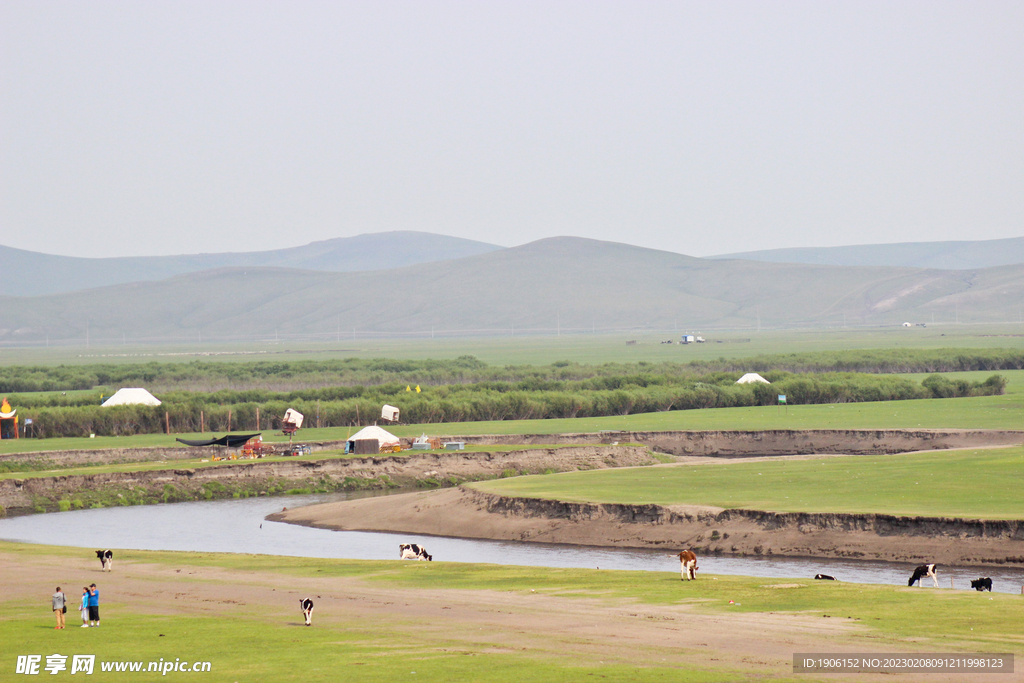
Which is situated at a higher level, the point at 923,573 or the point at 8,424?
the point at 8,424

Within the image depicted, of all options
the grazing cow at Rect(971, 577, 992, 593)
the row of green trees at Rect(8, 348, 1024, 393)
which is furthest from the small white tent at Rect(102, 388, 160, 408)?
the grazing cow at Rect(971, 577, 992, 593)

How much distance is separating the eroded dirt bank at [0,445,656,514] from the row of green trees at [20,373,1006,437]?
17374 mm

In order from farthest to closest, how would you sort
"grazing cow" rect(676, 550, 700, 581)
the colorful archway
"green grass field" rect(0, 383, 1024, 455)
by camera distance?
1. the colorful archway
2. "green grass field" rect(0, 383, 1024, 455)
3. "grazing cow" rect(676, 550, 700, 581)

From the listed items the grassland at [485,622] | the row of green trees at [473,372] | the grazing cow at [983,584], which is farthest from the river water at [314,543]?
the row of green trees at [473,372]

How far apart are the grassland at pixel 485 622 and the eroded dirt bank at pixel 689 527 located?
6453 millimetres

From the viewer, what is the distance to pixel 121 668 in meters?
17.1

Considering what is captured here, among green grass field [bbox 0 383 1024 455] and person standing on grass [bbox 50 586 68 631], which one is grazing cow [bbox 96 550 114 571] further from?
green grass field [bbox 0 383 1024 455]

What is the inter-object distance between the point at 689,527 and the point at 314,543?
1110 cm

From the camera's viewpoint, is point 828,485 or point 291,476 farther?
point 291,476

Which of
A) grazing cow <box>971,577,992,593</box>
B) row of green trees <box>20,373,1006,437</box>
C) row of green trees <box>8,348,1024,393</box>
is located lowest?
grazing cow <box>971,577,992,593</box>

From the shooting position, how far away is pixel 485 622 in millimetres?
21000

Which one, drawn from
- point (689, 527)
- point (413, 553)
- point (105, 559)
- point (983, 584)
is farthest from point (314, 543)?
point (983, 584)

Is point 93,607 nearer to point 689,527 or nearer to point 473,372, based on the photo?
point 689,527

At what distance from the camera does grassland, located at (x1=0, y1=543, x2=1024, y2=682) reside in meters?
17.2
